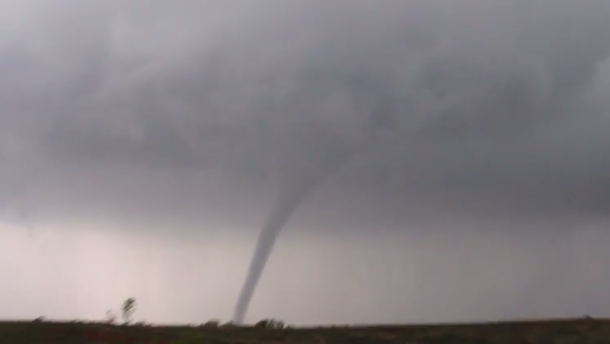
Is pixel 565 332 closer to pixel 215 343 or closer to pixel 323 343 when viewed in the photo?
pixel 323 343

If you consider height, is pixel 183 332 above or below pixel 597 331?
above

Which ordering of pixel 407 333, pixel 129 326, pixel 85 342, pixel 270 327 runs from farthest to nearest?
pixel 270 327
pixel 407 333
pixel 129 326
pixel 85 342

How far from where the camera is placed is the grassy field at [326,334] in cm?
2933

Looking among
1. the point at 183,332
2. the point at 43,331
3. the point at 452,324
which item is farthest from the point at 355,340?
the point at 43,331

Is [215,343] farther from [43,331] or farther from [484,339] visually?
[484,339]

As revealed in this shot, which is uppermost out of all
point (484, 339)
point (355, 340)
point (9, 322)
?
point (9, 322)

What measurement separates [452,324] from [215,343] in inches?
426

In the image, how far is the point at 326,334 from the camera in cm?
3328

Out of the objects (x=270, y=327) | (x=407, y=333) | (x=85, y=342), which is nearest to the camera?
(x=85, y=342)

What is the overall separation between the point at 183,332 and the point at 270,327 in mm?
5390

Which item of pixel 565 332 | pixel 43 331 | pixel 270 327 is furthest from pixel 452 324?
pixel 43 331

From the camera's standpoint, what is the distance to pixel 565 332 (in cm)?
3294

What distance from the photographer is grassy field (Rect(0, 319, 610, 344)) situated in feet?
96.2

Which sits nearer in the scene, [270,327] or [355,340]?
[355,340]
